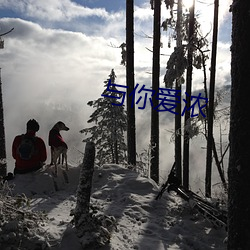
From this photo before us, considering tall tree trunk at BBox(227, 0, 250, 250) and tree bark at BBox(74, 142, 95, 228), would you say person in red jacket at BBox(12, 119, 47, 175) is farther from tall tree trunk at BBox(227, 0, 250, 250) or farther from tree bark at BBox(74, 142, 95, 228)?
tall tree trunk at BBox(227, 0, 250, 250)

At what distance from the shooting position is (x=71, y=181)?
9555 millimetres

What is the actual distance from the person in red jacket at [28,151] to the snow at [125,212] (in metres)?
0.30

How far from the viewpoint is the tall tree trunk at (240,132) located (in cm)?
Result: 441

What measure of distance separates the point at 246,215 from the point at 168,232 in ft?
8.44

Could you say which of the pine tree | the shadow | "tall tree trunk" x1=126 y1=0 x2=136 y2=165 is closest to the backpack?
the shadow

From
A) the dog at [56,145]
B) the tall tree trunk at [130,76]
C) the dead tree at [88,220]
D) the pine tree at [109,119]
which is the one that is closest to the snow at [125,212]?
the dead tree at [88,220]

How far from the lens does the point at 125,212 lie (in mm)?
7410

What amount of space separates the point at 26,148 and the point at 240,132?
6629 millimetres

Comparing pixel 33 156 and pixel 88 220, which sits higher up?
pixel 33 156

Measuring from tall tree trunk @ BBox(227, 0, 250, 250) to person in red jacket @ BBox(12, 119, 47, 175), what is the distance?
6.29 meters

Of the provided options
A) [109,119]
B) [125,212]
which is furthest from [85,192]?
[109,119]

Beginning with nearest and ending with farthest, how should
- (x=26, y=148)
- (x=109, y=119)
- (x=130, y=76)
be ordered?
(x=26, y=148)
(x=130, y=76)
(x=109, y=119)

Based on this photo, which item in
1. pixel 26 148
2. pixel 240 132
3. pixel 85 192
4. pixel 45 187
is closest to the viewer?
pixel 240 132

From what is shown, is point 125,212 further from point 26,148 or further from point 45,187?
point 26,148
